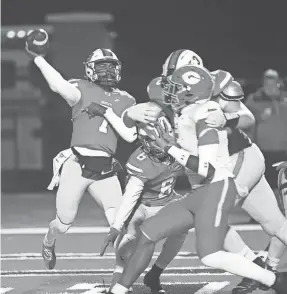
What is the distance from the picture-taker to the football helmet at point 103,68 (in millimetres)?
8492

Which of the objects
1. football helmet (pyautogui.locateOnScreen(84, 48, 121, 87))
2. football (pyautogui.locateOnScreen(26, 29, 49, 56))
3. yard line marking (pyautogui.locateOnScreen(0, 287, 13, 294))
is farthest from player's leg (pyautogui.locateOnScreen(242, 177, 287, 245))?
football (pyautogui.locateOnScreen(26, 29, 49, 56))

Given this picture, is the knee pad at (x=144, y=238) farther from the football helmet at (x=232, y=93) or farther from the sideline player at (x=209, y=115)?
the football helmet at (x=232, y=93)

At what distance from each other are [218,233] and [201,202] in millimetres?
229

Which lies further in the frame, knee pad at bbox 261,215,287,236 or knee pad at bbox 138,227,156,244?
knee pad at bbox 261,215,287,236

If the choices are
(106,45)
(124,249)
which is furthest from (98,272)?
(106,45)

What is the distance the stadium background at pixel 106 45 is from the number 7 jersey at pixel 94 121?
6387 millimetres

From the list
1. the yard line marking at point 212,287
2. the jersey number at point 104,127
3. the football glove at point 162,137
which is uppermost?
the football glove at point 162,137

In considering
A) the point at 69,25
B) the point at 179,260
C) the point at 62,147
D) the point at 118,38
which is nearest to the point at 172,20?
the point at 118,38

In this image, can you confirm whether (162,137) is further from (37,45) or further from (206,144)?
(37,45)

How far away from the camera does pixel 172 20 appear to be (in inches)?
840

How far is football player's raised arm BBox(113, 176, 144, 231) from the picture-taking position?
785 centimetres

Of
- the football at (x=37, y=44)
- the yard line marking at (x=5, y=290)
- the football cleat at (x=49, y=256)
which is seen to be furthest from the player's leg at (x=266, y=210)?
the football at (x=37, y=44)

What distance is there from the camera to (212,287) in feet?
27.1

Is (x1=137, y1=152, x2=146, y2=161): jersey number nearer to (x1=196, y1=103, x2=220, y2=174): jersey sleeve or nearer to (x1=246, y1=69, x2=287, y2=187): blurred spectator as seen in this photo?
(x1=196, y1=103, x2=220, y2=174): jersey sleeve
